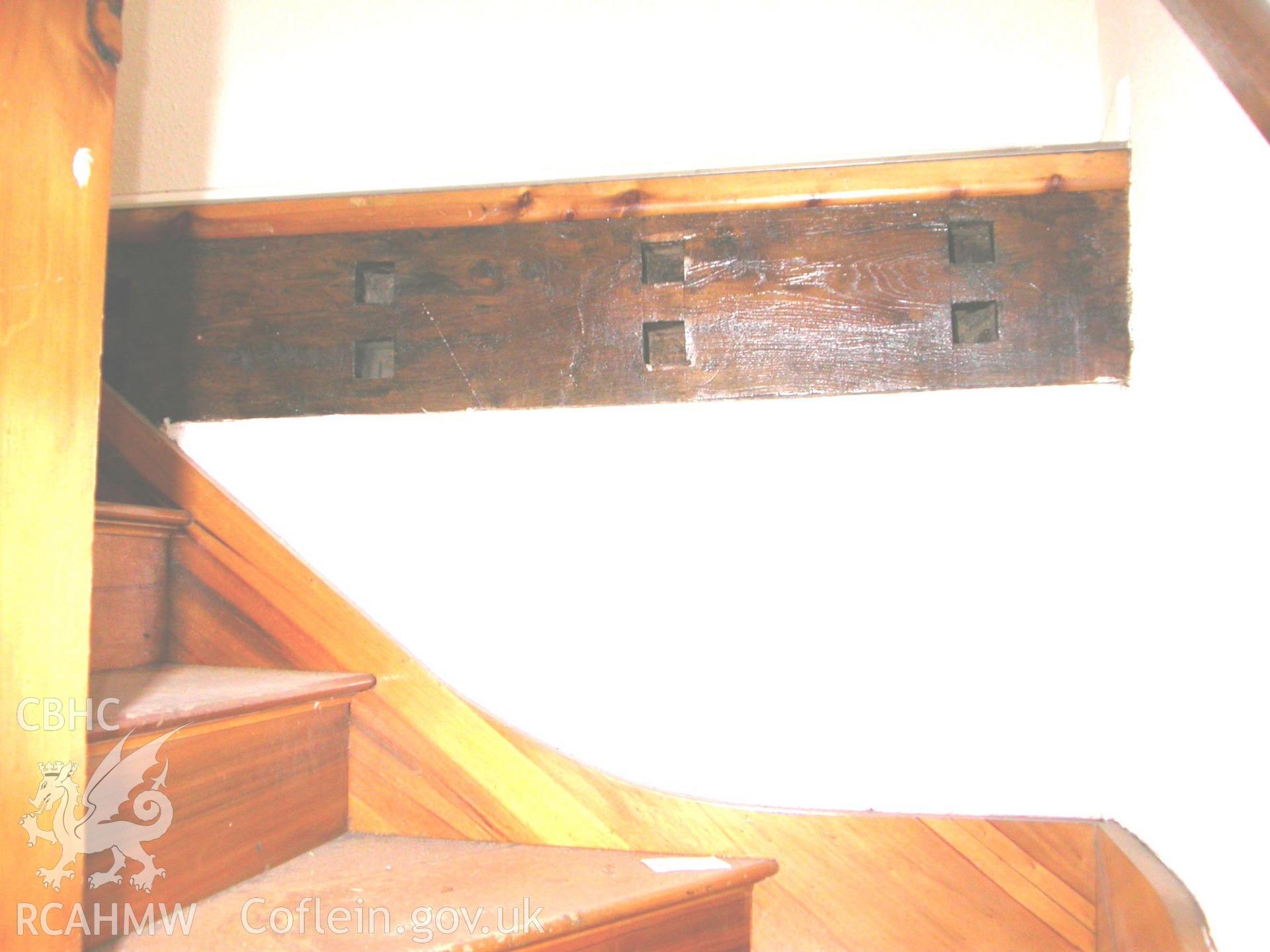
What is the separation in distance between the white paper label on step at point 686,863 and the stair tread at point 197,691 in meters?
0.41

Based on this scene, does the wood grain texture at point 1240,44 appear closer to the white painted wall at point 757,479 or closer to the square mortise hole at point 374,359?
the white painted wall at point 757,479

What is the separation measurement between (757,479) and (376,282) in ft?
2.09

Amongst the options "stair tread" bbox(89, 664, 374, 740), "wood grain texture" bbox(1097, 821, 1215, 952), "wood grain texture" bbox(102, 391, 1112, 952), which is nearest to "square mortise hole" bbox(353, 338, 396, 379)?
"wood grain texture" bbox(102, 391, 1112, 952)

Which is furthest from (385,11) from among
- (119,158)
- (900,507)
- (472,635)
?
(900,507)

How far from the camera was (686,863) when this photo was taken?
1.00m

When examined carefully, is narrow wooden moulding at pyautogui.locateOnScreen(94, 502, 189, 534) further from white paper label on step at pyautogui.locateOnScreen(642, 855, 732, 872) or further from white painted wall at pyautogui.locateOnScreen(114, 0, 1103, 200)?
white paper label on step at pyautogui.locateOnScreen(642, 855, 732, 872)

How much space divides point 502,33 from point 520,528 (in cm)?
77

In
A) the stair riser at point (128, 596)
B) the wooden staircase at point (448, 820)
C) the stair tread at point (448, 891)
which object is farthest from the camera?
the stair riser at point (128, 596)

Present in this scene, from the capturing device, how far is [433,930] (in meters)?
0.76

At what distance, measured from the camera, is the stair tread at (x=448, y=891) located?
75 centimetres

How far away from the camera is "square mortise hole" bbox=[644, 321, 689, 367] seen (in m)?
1.21

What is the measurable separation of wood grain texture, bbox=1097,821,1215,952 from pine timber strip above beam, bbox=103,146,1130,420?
22.8 inches

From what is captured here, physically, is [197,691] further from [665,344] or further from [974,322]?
[974,322]

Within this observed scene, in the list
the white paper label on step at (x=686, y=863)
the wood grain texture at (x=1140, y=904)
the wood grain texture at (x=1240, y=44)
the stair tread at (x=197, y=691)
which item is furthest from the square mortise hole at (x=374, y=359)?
the wood grain texture at (x=1140, y=904)
